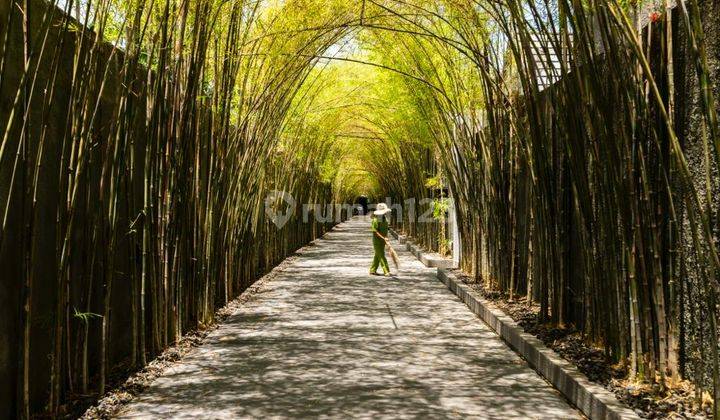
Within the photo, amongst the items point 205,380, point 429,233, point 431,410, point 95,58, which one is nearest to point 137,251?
point 205,380

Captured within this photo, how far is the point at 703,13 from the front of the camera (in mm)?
3170

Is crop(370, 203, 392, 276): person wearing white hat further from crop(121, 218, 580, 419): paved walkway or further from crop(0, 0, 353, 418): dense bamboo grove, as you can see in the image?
crop(0, 0, 353, 418): dense bamboo grove

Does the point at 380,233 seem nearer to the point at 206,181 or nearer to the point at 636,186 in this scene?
the point at 206,181

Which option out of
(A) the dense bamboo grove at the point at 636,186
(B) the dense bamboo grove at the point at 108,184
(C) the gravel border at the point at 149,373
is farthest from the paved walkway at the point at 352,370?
(A) the dense bamboo grove at the point at 636,186

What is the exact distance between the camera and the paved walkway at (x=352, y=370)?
3.37 metres

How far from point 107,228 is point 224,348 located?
1.66 m

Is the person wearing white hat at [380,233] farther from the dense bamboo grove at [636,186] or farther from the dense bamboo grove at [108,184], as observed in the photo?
the dense bamboo grove at [636,186]

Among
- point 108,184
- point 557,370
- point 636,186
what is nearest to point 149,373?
point 108,184

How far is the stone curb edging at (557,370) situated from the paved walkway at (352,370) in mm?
66

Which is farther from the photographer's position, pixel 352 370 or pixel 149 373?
pixel 352 370

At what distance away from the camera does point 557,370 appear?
3.79 m

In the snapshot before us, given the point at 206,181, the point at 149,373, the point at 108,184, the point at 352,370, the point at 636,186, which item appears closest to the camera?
the point at 636,186

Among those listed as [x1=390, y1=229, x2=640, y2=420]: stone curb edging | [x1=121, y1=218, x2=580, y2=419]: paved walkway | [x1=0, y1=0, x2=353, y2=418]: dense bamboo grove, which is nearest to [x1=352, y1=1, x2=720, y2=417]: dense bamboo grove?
[x1=390, y1=229, x2=640, y2=420]: stone curb edging

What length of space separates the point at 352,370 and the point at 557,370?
1.19m
